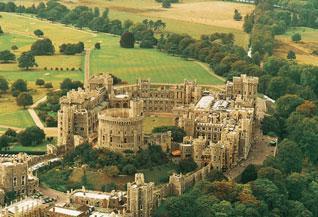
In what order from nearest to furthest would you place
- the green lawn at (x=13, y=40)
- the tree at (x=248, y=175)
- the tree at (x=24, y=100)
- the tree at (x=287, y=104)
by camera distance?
the tree at (x=248, y=175), the tree at (x=287, y=104), the tree at (x=24, y=100), the green lawn at (x=13, y=40)

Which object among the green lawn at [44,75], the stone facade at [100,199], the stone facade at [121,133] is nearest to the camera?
the stone facade at [100,199]

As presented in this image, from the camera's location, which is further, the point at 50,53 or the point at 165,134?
the point at 50,53

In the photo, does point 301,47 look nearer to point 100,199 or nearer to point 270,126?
point 270,126

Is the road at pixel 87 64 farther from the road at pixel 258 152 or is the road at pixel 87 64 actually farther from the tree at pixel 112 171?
the tree at pixel 112 171

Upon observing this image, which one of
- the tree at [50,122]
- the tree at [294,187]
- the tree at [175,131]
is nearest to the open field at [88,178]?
the tree at [175,131]

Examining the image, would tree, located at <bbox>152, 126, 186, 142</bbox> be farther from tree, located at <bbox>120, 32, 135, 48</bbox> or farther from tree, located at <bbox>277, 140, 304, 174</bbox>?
tree, located at <bbox>120, 32, 135, 48</bbox>

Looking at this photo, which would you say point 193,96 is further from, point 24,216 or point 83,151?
point 24,216

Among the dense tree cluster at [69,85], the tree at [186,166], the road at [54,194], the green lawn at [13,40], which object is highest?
the green lawn at [13,40]

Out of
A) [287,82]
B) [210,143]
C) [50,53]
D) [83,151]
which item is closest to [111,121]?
[83,151]
